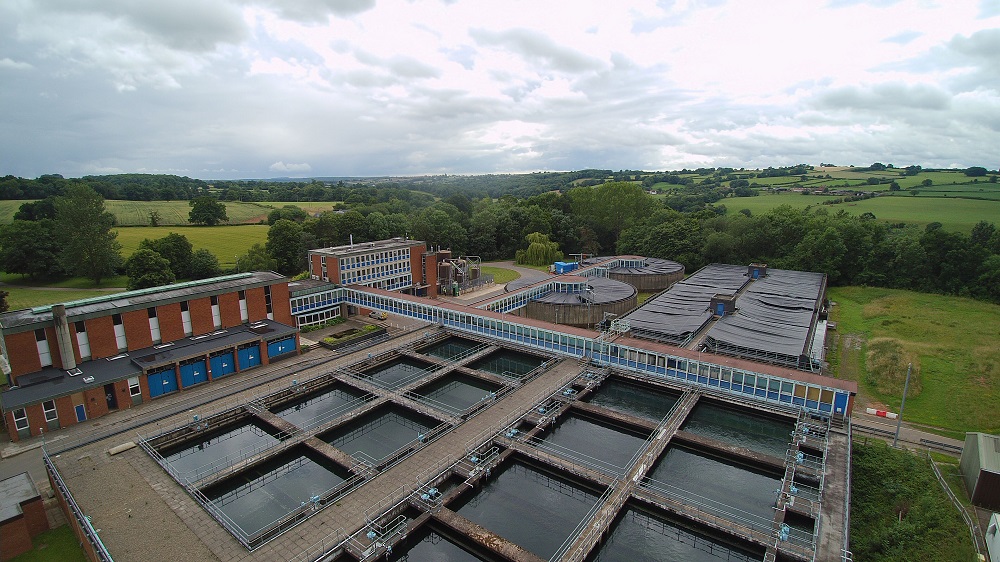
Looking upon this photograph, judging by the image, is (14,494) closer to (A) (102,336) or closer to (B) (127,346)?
(A) (102,336)

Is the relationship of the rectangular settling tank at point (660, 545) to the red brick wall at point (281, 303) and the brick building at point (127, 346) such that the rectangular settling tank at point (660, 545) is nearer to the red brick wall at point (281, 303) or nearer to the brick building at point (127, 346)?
the brick building at point (127, 346)

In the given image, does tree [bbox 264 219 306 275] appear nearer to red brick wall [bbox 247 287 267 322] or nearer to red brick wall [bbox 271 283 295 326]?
red brick wall [bbox 271 283 295 326]

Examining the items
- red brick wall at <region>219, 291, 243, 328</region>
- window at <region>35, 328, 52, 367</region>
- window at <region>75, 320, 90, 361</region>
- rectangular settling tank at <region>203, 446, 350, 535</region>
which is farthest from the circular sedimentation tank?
window at <region>35, 328, 52, 367</region>

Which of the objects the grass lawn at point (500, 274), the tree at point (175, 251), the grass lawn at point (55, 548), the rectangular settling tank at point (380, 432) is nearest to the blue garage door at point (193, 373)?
the rectangular settling tank at point (380, 432)

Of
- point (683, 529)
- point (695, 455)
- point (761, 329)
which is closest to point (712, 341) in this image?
point (761, 329)

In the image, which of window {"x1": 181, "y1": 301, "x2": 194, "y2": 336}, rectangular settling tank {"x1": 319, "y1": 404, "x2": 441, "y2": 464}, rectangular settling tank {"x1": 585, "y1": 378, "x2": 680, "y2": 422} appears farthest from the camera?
window {"x1": 181, "y1": 301, "x2": 194, "y2": 336}
